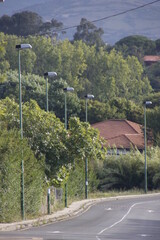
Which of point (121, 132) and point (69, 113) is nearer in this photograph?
point (121, 132)

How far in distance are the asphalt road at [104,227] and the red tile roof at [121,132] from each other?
142 ft

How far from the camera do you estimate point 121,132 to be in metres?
93.1

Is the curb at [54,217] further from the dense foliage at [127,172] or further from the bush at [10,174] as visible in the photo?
the dense foliage at [127,172]

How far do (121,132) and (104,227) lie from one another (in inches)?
2502

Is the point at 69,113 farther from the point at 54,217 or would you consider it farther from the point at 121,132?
the point at 54,217

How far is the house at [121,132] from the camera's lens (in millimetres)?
86375

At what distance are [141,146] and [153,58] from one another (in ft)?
251

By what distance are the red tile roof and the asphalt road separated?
43.2 meters

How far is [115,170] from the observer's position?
226ft

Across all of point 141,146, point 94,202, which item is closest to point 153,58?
point 141,146

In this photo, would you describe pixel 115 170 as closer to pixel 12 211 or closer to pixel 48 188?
pixel 48 188

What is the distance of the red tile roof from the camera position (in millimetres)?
86381

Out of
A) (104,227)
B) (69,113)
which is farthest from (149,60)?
(104,227)

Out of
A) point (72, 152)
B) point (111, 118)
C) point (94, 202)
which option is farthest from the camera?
point (111, 118)
